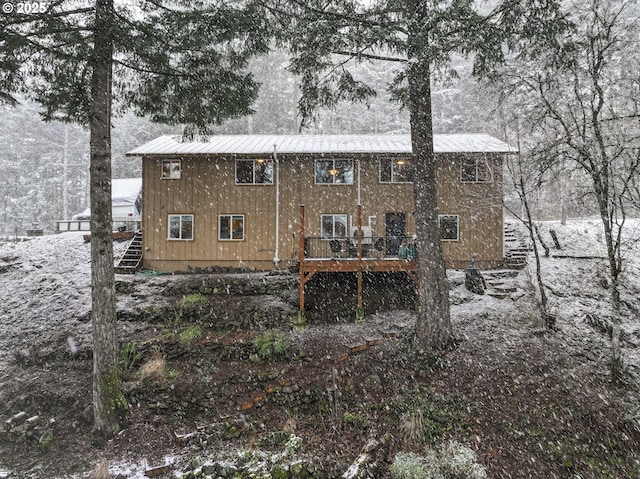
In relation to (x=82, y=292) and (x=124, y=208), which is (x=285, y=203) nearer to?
(x=82, y=292)

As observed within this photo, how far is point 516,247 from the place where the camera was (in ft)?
50.0

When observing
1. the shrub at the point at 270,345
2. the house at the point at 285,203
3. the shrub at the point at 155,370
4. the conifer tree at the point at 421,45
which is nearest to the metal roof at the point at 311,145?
the house at the point at 285,203

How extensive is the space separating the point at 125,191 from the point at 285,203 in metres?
11.3

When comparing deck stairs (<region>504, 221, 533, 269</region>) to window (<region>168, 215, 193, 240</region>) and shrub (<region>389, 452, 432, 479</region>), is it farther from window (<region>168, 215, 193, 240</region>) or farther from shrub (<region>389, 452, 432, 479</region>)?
window (<region>168, 215, 193, 240</region>)

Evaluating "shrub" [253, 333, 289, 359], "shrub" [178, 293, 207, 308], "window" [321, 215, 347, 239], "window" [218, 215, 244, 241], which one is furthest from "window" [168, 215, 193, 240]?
"shrub" [253, 333, 289, 359]

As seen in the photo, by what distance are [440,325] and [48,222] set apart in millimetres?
34149

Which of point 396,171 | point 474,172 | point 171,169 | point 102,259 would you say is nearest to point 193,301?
point 102,259

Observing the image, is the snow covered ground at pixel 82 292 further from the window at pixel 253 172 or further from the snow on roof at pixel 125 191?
the window at pixel 253 172

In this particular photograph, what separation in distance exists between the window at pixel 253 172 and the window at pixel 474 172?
7.53 meters

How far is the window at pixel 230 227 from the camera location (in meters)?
14.4

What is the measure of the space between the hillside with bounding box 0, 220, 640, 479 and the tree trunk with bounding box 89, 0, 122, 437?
55 cm

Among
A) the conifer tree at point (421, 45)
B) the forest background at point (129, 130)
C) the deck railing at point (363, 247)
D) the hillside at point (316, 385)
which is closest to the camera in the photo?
the hillside at point (316, 385)

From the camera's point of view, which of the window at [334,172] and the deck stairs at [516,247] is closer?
the deck stairs at [516,247]

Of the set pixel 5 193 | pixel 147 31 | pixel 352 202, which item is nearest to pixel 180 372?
pixel 147 31
